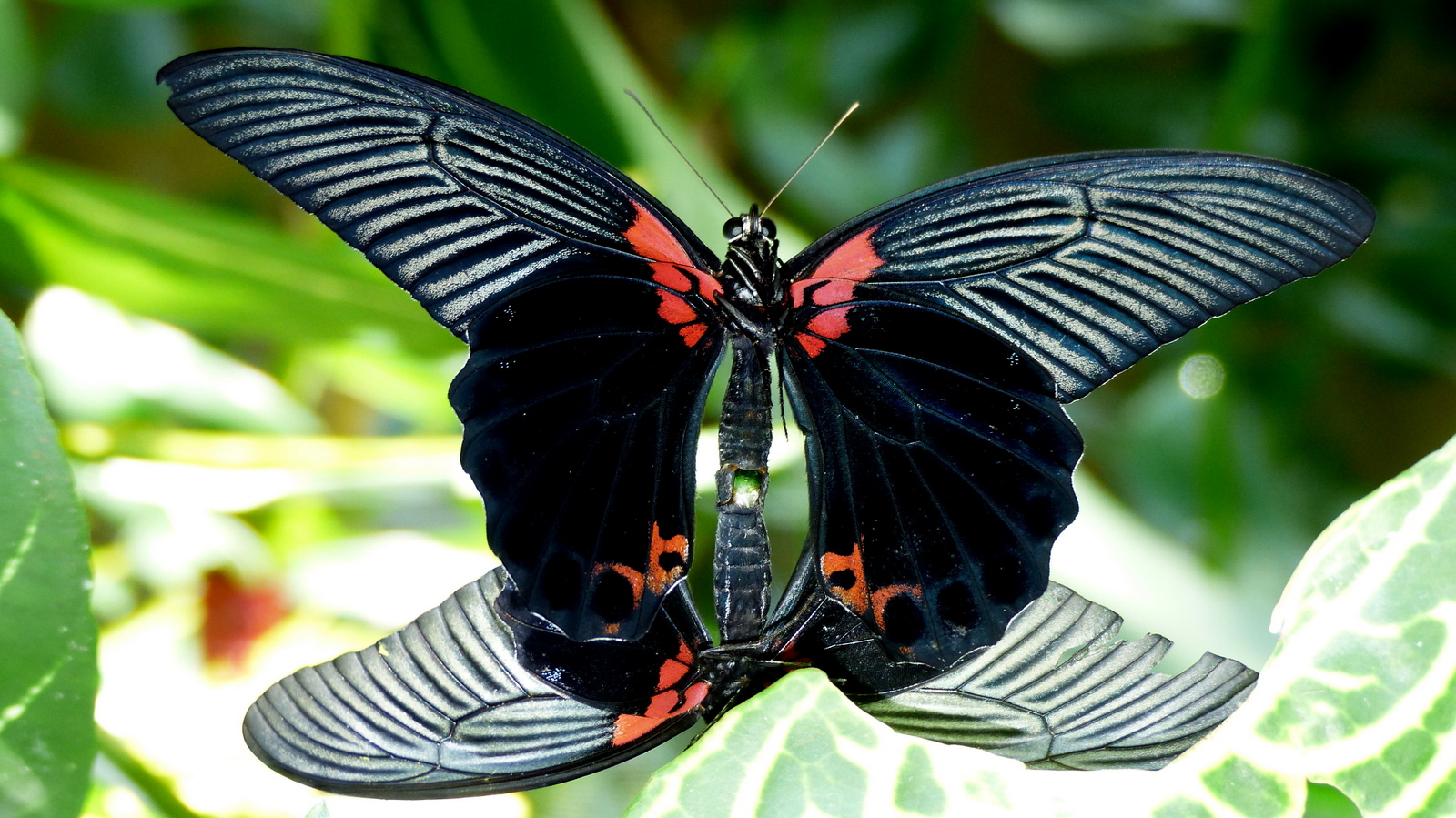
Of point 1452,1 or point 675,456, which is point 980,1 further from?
point 675,456

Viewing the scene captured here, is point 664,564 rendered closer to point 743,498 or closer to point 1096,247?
point 743,498

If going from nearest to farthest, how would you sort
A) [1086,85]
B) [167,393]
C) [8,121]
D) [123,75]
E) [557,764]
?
1. [557,764]
2. [8,121]
3. [167,393]
4. [123,75]
5. [1086,85]

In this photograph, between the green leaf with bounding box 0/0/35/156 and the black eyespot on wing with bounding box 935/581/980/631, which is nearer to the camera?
the black eyespot on wing with bounding box 935/581/980/631

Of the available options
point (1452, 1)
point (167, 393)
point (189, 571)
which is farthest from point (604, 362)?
point (1452, 1)

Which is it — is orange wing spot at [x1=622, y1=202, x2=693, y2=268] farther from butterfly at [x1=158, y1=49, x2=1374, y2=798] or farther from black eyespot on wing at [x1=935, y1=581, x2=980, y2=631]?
black eyespot on wing at [x1=935, y1=581, x2=980, y2=631]

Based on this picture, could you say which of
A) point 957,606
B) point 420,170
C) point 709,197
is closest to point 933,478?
point 957,606

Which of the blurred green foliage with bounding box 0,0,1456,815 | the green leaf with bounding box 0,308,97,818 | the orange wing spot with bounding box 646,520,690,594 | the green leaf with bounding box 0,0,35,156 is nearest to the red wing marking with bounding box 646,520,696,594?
the orange wing spot with bounding box 646,520,690,594
